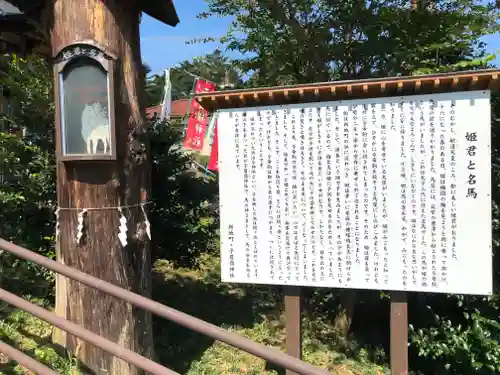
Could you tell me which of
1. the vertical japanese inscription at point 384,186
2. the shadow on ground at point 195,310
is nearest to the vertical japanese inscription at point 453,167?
the vertical japanese inscription at point 384,186

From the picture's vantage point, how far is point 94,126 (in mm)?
3545

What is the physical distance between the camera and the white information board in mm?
3059

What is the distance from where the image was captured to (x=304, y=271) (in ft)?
11.1

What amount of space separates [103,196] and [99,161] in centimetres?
29

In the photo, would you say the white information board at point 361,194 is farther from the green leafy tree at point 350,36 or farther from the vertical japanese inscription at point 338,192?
the green leafy tree at point 350,36

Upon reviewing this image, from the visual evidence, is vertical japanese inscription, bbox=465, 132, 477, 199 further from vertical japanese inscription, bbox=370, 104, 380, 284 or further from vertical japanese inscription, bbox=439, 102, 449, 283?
vertical japanese inscription, bbox=370, 104, 380, 284

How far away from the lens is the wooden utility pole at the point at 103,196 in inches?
140

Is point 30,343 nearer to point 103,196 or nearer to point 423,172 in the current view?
point 103,196

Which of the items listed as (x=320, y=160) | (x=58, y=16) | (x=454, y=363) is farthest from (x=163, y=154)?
(x=454, y=363)

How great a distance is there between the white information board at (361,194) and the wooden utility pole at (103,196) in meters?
0.82

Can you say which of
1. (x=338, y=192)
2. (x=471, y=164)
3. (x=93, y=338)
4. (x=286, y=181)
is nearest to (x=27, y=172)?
(x=93, y=338)

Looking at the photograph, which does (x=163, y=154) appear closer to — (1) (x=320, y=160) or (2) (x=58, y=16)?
(2) (x=58, y=16)

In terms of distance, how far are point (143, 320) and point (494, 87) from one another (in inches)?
130

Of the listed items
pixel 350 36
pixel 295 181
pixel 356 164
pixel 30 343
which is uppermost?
pixel 350 36
